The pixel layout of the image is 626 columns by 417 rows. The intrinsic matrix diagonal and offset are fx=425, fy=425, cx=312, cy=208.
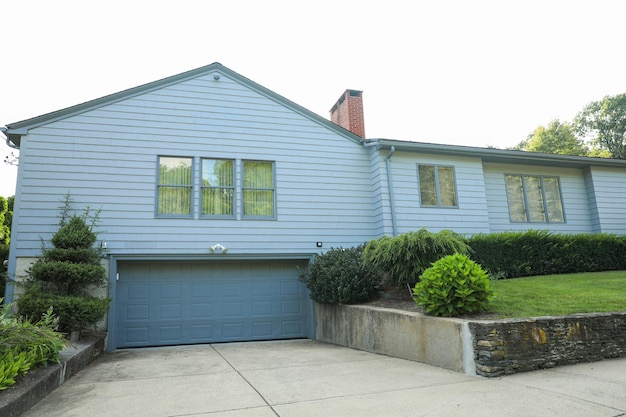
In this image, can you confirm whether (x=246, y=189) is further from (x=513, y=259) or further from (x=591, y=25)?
(x=591, y=25)

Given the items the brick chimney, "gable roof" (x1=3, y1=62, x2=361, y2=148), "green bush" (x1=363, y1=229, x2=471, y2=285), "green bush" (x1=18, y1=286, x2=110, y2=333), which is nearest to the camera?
"green bush" (x1=18, y1=286, x2=110, y2=333)

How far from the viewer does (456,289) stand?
21.4 ft

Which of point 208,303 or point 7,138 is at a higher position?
point 7,138

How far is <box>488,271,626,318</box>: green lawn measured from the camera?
672 cm

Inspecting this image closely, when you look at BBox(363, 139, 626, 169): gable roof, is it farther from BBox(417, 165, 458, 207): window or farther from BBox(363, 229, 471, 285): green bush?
BBox(363, 229, 471, 285): green bush

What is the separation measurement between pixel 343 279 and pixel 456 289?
10.5 ft

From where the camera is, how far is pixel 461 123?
37094mm

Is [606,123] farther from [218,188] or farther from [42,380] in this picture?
[42,380]

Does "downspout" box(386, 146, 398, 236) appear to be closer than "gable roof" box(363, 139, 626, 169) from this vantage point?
Yes

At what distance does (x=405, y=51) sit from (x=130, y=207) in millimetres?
8658

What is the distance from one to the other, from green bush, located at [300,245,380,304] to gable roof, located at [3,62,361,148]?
12.6 ft

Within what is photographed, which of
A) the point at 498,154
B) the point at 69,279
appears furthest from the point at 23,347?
the point at 498,154

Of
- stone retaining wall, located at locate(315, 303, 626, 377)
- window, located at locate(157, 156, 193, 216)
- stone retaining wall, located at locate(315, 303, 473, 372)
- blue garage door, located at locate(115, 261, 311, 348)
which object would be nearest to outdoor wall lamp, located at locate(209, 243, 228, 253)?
blue garage door, located at locate(115, 261, 311, 348)

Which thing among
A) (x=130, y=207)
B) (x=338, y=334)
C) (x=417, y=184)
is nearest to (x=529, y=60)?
(x=417, y=184)
